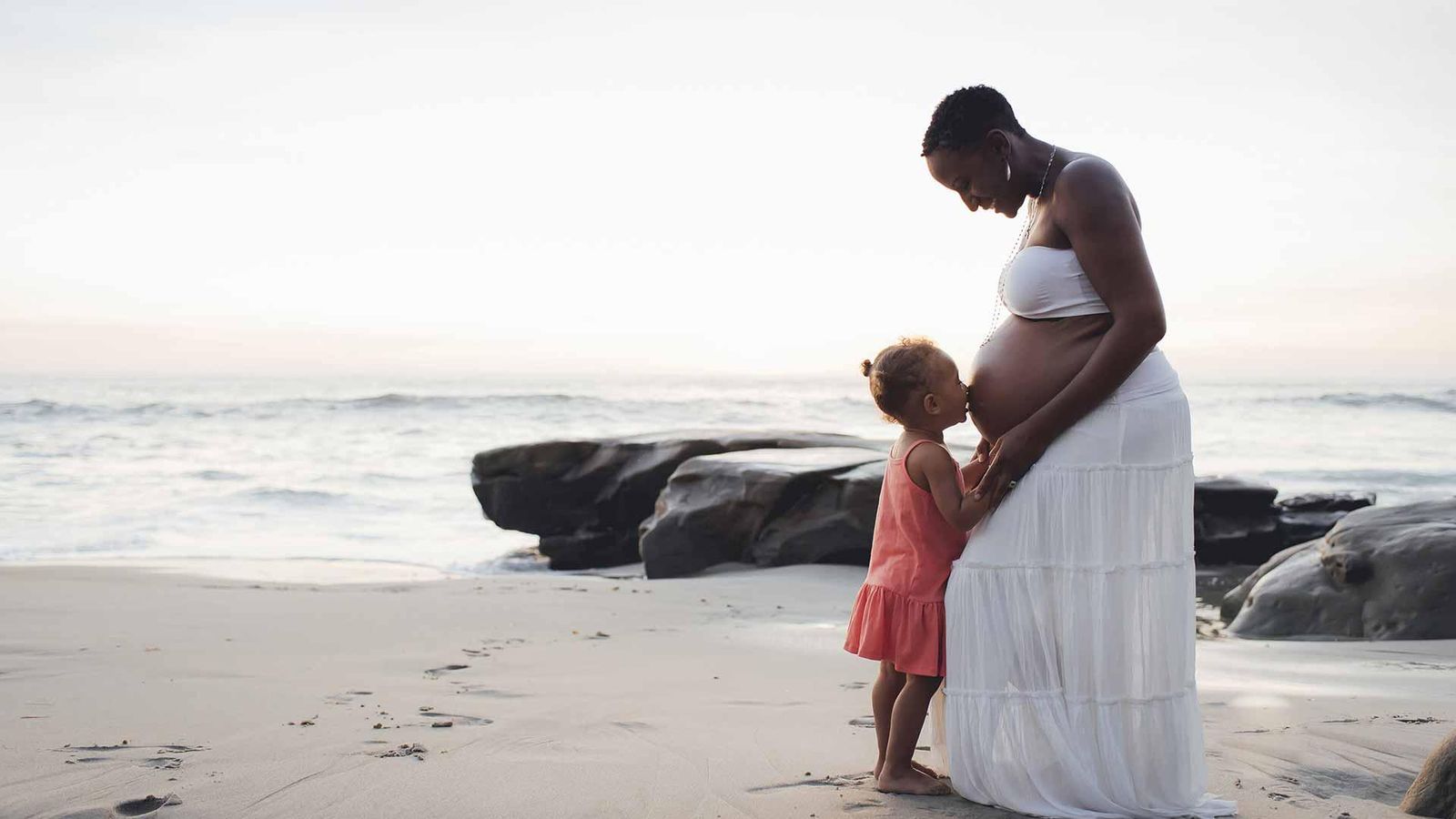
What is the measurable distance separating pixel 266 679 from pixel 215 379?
57.5 metres

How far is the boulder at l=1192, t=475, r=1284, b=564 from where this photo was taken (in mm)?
10719

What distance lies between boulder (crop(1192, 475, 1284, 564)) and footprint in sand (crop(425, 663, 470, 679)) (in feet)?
24.8

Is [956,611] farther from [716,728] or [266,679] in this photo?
[266,679]

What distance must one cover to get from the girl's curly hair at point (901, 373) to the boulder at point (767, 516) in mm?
6144

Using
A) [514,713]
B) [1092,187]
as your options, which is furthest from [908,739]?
[514,713]

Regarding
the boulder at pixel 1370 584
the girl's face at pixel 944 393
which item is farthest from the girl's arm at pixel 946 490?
the boulder at pixel 1370 584

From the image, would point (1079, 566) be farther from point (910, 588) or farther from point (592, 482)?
point (592, 482)

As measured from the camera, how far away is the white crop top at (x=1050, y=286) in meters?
2.99

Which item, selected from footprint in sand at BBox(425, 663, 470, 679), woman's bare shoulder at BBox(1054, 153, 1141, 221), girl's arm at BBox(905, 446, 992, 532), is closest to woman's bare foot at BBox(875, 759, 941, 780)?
girl's arm at BBox(905, 446, 992, 532)

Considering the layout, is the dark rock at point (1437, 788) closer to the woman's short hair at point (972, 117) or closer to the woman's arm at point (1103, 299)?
the woman's arm at point (1103, 299)

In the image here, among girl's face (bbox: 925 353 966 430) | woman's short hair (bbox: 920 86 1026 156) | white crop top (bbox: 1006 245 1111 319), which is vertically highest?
woman's short hair (bbox: 920 86 1026 156)

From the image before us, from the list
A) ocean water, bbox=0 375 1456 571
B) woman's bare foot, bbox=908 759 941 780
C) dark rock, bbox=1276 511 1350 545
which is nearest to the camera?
woman's bare foot, bbox=908 759 941 780

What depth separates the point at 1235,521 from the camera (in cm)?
1098

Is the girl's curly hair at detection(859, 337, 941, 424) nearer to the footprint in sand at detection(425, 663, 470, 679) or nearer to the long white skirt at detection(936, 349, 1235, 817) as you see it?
the long white skirt at detection(936, 349, 1235, 817)
